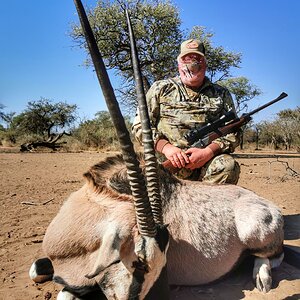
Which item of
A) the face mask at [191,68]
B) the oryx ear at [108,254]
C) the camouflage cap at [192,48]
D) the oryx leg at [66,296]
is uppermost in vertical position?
the camouflage cap at [192,48]

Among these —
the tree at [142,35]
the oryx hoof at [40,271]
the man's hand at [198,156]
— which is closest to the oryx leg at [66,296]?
the oryx hoof at [40,271]

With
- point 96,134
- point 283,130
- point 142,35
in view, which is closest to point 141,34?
point 142,35

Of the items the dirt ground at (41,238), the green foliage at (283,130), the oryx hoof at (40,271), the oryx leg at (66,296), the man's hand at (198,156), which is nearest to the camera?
the oryx leg at (66,296)

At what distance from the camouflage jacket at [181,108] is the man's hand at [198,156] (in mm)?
383

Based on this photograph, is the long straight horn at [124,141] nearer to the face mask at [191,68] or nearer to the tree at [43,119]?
the face mask at [191,68]

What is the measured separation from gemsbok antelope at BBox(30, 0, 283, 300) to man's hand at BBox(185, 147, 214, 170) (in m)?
0.51

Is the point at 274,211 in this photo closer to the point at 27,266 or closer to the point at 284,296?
the point at 284,296

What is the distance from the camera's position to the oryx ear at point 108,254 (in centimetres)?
222

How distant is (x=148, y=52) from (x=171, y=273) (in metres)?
18.3

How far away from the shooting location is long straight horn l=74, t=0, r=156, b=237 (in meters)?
1.95

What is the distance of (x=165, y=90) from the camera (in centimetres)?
459

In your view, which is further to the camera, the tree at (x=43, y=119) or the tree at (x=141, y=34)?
the tree at (x=43, y=119)

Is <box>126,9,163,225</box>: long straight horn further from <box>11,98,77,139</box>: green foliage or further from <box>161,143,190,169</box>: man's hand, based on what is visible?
<box>11,98,77,139</box>: green foliage

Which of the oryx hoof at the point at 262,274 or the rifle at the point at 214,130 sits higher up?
the rifle at the point at 214,130
